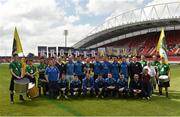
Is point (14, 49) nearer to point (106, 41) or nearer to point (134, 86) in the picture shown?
point (134, 86)

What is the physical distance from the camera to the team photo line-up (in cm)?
1563

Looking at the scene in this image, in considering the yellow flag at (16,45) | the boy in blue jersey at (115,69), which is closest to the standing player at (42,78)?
the yellow flag at (16,45)

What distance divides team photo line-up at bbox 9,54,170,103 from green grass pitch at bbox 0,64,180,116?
24.1 inches

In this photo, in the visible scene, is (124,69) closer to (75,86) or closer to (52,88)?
(75,86)

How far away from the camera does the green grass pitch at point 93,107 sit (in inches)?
476

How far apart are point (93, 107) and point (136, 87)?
3207 mm

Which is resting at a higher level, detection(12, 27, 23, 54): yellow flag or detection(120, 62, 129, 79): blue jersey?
detection(12, 27, 23, 54): yellow flag

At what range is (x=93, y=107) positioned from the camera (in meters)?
13.2

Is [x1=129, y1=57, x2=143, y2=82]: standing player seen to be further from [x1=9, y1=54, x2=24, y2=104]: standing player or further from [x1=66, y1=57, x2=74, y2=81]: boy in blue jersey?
[x1=9, y1=54, x2=24, y2=104]: standing player

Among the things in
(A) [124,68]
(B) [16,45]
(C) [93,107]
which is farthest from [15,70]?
(A) [124,68]

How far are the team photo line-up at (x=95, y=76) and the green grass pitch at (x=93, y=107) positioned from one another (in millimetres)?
612

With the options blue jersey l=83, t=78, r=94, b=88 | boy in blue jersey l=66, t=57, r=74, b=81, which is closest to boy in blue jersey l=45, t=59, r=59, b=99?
boy in blue jersey l=66, t=57, r=74, b=81

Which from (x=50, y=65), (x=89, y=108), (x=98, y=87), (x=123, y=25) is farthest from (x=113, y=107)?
(x=123, y=25)

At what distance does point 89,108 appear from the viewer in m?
13.0
